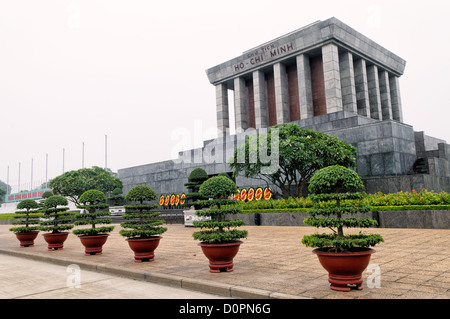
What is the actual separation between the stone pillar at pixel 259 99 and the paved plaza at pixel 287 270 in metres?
28.3

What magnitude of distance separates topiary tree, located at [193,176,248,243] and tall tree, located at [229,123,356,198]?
42.6ft

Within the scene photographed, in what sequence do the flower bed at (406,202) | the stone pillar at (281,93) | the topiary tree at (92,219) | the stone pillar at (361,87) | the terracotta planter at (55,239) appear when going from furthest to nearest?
the stone pillar at (281,93), the stone pillar at (361,87), the flower bed at (406,202), the terracotta planter at (55,239), the topiary tree at (92,219)

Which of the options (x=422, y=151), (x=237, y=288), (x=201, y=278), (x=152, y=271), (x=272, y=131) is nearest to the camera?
(x=237, y=288)

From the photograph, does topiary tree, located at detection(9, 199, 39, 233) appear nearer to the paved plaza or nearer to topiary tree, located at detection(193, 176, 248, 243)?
the paved plaza

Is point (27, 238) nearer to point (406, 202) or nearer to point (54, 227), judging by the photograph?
point (54, 227)

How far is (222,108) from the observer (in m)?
44.3

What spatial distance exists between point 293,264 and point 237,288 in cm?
248

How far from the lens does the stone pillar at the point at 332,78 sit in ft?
109

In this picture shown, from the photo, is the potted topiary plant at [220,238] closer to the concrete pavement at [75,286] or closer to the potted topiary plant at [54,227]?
the concrete pavement at [75,286]

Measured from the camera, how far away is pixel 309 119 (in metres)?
32.9

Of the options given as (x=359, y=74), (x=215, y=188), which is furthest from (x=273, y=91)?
(x=215, y=188)

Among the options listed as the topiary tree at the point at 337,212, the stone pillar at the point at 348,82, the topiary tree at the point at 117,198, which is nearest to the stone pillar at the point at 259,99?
the stone pillar at the point at 348,82

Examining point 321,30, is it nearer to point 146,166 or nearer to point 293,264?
point 146,166

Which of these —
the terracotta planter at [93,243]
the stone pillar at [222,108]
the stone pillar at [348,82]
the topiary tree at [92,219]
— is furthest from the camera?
the stone pillar at [222,108]
